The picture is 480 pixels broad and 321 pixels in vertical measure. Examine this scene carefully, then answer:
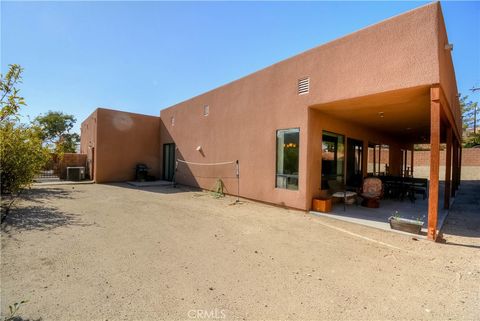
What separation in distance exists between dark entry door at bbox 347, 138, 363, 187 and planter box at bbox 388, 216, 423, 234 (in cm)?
384

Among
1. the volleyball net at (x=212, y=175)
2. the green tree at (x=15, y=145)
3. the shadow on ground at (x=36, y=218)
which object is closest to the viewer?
the green tree at (x=15, y=145)

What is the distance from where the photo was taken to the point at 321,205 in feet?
20.8

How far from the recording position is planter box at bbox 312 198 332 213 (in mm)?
6301

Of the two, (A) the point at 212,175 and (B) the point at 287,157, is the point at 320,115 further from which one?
(A) the point at 212,175

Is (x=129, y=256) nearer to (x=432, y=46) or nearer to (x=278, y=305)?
(x=278, y=305)

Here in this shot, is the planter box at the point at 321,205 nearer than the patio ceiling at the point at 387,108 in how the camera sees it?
No

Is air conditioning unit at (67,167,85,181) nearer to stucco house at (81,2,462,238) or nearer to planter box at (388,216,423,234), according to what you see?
stucco house at (81,2,462,238)

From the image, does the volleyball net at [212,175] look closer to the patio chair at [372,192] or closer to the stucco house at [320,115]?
the stucco house at [320,115]

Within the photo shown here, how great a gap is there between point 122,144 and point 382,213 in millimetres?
13392

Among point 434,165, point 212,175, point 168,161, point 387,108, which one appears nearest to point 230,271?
point 434,165

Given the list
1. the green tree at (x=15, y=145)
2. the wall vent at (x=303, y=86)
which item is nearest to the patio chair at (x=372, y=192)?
the wall vent at (x=303, y=86)

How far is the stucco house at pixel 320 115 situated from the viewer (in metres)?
4.50

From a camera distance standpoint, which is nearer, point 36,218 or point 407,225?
point 407,225

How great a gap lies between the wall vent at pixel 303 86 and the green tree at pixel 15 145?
6097mm
